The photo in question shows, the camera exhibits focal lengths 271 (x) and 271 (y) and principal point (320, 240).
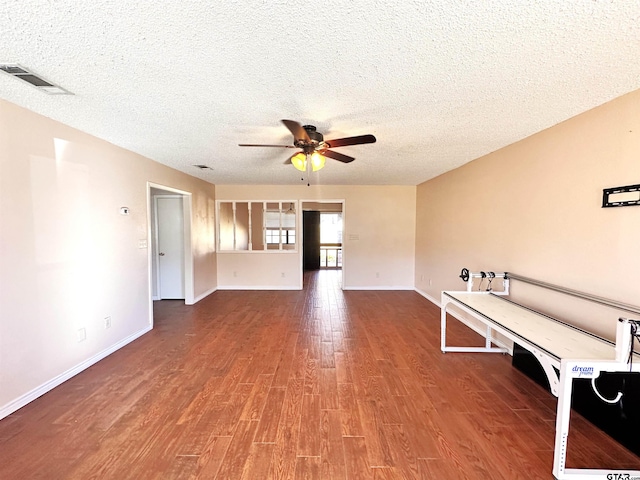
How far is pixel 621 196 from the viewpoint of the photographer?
1884mm

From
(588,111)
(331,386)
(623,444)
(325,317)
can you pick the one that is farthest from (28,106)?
(623,444)

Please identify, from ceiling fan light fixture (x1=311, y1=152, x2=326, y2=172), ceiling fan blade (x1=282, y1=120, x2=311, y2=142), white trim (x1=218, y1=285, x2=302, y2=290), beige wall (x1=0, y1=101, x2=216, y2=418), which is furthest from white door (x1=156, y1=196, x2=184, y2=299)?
ceiling fan blade (x1=282, y1=120, x2=311, y2=142)

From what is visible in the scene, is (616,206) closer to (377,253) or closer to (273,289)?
(377,253)

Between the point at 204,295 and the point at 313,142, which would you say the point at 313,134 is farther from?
the point at 204,295

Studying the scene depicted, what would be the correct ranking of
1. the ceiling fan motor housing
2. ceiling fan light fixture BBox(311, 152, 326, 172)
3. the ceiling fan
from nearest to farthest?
the ceiling fan
the ceiling fan motor housing
ceiling fan light fixture BBox(311, 152, 326, 172)

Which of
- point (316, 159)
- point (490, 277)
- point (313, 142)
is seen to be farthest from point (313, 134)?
point (490, 277)

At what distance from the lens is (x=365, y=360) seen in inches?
113

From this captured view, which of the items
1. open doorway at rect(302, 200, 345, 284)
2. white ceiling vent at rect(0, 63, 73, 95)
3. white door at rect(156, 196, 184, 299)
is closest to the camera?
white ceiling vent at rect(0, 63, 73, 95)

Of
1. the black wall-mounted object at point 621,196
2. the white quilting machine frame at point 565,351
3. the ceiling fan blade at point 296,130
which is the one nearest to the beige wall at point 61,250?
the ceiling fan blade at point 296,130

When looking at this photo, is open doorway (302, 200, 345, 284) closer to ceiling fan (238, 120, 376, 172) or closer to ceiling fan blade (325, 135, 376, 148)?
ceiling fan (238, 120, 376, 172)

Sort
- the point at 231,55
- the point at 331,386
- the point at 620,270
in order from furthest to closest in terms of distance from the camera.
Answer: the point at 331,386 → the point at 620,270 → the point at 231,55

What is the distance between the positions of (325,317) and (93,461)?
9.97 ft

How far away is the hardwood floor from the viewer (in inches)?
63.4

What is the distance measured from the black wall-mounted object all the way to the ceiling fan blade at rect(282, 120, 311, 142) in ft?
7.48
